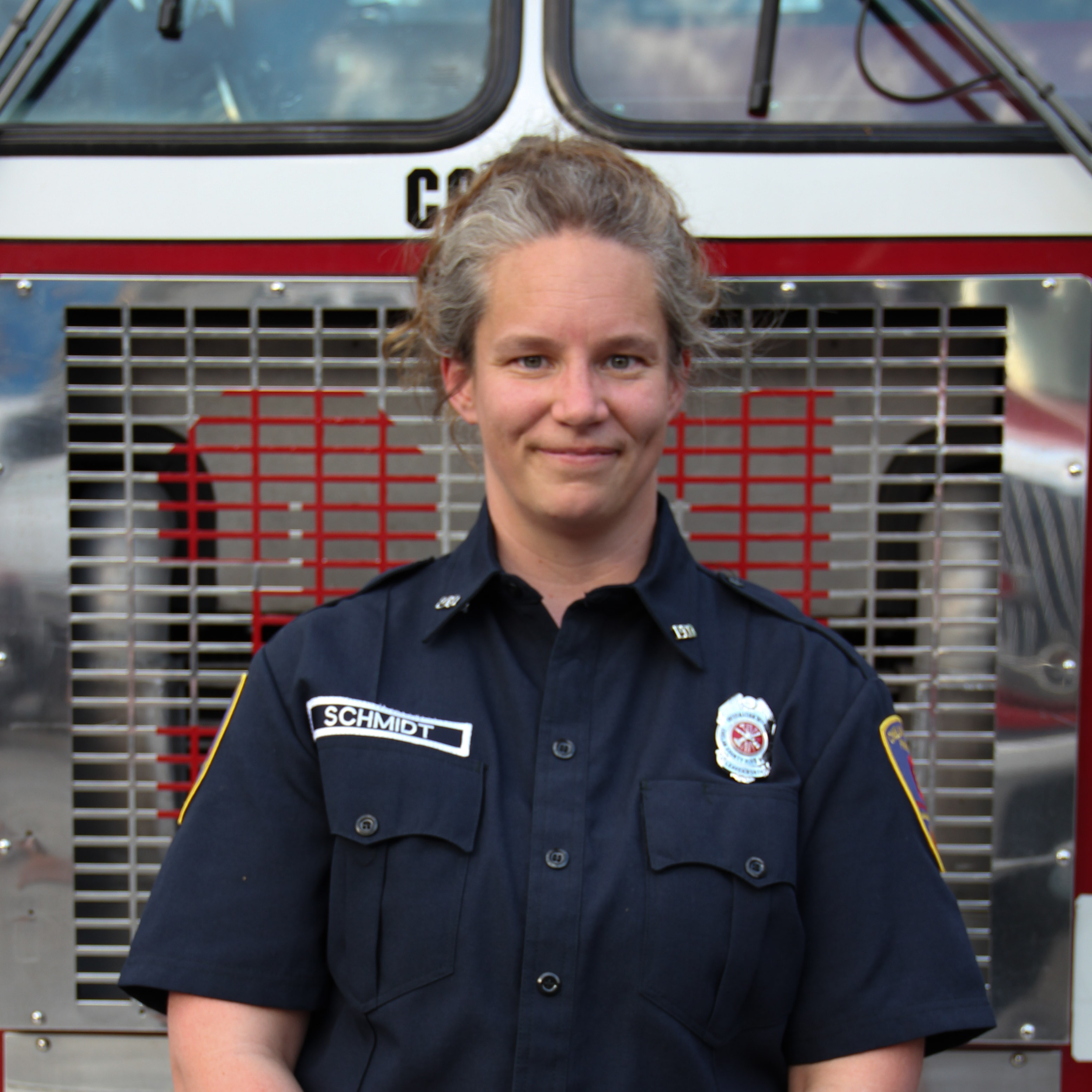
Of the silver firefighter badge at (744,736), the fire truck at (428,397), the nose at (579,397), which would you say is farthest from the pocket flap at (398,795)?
the fire truck at (428,397)

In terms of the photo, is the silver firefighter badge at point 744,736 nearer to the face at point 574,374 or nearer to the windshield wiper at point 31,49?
the face at point 574,374

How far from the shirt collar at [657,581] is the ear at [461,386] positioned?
0.11m

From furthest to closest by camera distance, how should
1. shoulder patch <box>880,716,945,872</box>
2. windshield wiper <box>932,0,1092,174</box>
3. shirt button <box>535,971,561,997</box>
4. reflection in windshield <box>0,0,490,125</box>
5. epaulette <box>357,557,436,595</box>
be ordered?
reflection in windshield <box>0,0,490,125</box> < windshield wiper <box>932,0,1092,174</box> < epaulette <box>357,557,436,595</box> < shoulder patch <box>880,716,945,872</box> < shirt button <box>535,971,561,997</box>

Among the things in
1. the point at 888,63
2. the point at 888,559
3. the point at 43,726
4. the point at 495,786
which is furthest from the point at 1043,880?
the point at 43,726

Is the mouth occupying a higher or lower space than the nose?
lower

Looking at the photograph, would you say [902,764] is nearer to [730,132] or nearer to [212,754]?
[212,754]

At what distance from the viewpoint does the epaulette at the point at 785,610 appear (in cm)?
115

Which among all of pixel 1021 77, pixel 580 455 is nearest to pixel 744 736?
pixel 580 455

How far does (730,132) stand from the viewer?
60.6 inches

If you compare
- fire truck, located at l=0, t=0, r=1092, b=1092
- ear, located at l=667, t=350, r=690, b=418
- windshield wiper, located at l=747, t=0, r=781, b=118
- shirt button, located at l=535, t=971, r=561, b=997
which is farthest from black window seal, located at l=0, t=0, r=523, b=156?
shirt button, located at l=535, t=971, r=561, b=997

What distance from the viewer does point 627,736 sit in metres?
1.08

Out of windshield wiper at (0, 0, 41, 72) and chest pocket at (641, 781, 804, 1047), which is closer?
chest pocket at (641, 781, 804, 1047)

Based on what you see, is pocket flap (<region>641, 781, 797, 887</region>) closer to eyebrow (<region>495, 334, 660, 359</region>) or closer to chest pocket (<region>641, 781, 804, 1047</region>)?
chest pocket (<region>641, 781, 804, 1047</region>)

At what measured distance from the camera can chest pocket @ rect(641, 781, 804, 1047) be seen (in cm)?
98
